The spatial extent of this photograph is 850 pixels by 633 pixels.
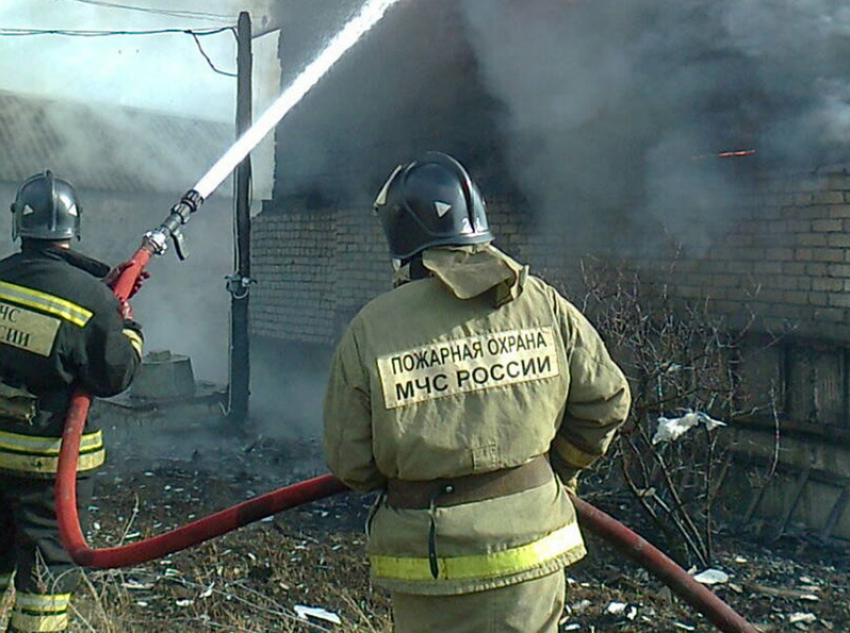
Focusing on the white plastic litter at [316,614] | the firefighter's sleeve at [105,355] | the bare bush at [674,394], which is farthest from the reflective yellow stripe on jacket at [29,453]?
the bare bush at [674,394]

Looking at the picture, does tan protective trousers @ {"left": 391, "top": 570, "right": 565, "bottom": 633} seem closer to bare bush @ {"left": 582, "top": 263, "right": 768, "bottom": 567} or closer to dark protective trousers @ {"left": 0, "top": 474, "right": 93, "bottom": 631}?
dark protective trousers @ {"left": 0, "top": 474, "right": 93, "bottom": 631}

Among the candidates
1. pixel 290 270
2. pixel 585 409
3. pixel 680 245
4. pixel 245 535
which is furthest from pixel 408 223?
pixel 290 270

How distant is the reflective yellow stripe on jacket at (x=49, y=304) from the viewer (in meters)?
3.42

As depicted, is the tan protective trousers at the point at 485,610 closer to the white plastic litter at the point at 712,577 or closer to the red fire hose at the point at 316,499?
the red fire hose at the point at 316,499

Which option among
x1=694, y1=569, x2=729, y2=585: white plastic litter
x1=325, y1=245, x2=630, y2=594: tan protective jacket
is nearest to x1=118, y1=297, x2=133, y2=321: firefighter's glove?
x1=325, y1=245, x2=630, y2=594: tan protective jacket

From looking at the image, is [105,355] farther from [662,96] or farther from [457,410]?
[662,96]

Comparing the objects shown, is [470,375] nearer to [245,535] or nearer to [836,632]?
[836,632]

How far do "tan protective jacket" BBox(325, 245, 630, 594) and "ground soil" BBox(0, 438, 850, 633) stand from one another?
1.56 metres

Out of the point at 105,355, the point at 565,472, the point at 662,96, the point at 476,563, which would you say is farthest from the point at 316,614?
the point at 662,96

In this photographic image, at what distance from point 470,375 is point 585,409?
40 centimetres

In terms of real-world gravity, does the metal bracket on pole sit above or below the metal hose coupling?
below

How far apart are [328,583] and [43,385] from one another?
1893 mm

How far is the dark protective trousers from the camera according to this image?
11.1 ft

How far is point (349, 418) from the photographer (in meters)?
2.24
